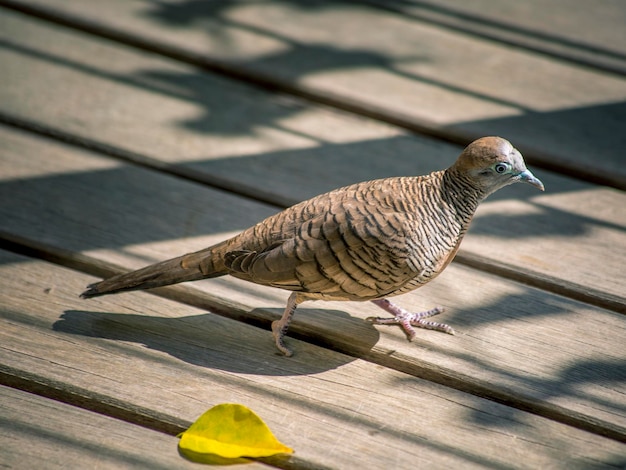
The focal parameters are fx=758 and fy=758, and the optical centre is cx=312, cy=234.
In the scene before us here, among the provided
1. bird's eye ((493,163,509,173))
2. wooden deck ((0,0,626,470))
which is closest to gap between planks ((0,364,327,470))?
wooden deck ((0,0,626,470))

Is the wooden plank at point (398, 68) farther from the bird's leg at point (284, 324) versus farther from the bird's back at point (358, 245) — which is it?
the bird's leg at point (284, 324)

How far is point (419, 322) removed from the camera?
2.34 metres

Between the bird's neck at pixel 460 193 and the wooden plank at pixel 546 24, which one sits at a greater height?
Answer: the wooden plank at pixel 546 24

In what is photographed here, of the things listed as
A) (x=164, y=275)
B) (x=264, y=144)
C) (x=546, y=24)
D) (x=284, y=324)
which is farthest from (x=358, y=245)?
(x=546, y=24)

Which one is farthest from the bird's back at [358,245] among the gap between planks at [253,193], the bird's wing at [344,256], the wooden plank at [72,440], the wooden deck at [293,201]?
the wooden plank at [72,440]

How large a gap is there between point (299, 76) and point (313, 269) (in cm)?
155

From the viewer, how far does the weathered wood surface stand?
8.73 ft

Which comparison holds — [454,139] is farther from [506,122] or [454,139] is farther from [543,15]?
[543,15]

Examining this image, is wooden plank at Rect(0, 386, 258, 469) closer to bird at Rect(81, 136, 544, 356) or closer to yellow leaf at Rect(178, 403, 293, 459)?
Result: yellow leaf at Rect(178, 403, 293, 459)

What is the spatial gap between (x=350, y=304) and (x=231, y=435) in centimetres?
75

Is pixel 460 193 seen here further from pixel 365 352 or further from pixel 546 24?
pixel 546 24

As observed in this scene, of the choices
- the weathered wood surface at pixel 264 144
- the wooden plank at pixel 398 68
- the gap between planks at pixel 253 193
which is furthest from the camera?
the wooden plank at pixel 398 68

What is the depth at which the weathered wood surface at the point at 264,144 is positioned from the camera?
2.66 m

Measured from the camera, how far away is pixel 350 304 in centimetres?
249
